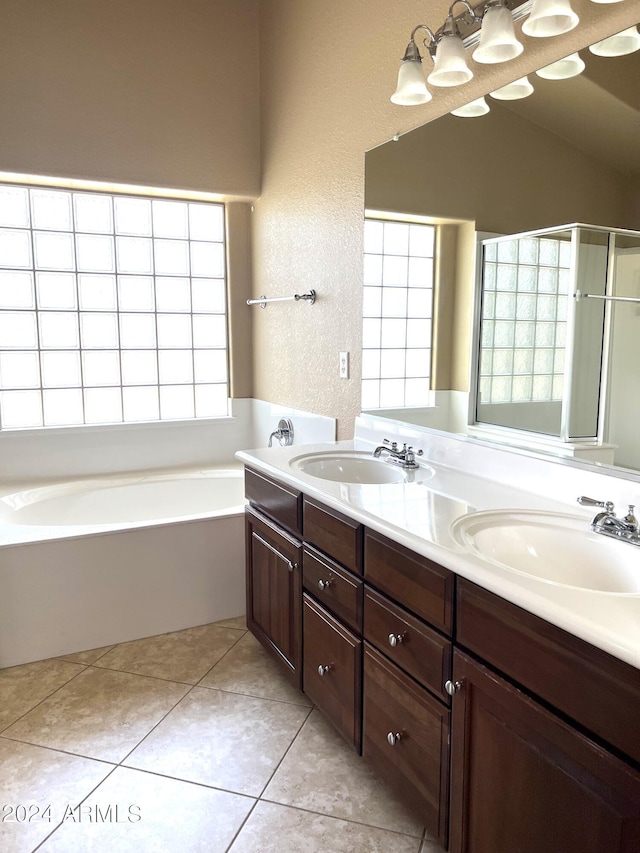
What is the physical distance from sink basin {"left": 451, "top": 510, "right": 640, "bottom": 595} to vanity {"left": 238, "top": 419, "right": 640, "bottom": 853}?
0.08 ft

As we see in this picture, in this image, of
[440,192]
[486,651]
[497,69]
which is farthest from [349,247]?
[486,651]

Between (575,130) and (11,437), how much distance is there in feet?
9.59

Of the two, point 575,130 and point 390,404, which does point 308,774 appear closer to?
point 390,404

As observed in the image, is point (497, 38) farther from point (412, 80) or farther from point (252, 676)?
point (252, 676)

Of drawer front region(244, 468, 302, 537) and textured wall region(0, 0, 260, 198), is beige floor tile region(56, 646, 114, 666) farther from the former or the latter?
textured wall region(0, 0, 260, 198)

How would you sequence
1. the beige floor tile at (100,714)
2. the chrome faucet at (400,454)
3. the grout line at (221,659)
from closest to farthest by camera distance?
the beige floor tile at (100,714)
the chrome faucet at (400,454)
the grout line at (221,659)

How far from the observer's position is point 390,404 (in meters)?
2.45

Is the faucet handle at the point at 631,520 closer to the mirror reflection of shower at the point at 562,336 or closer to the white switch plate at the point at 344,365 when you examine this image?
the mirror reflection of shower at the point at 562,336

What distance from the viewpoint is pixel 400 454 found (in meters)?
2.18

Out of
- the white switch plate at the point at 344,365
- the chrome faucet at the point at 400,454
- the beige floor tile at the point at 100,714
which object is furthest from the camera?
the white switch plate at the point at 344,365

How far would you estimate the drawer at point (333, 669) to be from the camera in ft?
5.61

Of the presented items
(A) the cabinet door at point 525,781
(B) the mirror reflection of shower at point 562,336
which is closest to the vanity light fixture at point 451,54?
(B) the mirror reflection of shower at point 562,336

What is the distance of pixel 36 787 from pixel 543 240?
83.9 inches

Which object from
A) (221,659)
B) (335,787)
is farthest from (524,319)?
(221,659)
